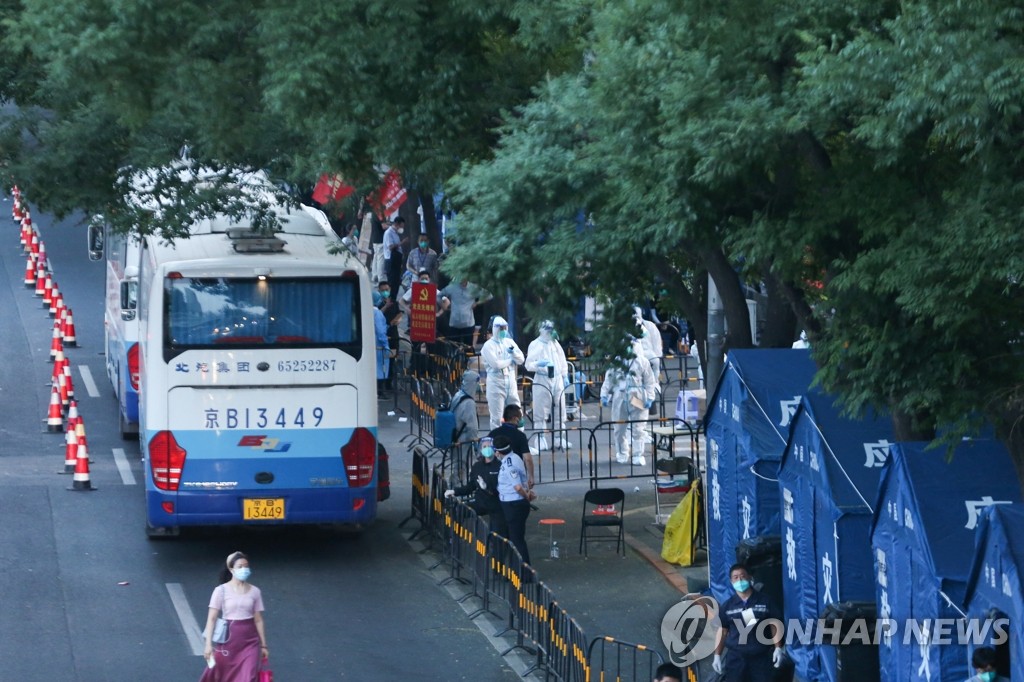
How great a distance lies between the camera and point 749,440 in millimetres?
15234

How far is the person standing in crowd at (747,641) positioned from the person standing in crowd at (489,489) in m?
4.78

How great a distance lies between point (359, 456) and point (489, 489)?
58.0 inches

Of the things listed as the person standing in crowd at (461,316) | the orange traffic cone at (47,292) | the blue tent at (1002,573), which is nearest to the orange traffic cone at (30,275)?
the orange traffic cone at (47,292)

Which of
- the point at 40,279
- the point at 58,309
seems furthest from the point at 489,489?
the point at 40,279

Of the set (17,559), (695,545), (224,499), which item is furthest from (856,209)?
(17,559)

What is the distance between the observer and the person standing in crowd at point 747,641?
41.0 ft

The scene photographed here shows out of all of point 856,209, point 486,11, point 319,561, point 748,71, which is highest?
point 486,11

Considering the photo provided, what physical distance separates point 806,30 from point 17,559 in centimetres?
1048

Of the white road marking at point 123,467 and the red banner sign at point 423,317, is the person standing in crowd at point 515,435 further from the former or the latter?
the red banner sign at point 423,317

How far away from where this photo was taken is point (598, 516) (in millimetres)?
18484

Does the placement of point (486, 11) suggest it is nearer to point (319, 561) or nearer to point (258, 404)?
point (258, 404)

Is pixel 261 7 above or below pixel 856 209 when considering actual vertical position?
above

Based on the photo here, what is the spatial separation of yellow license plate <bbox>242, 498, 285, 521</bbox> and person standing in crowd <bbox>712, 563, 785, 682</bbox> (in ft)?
20.4

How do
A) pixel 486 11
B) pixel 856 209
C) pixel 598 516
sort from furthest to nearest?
pixel 598 516, pixel 486 11, pixel 856 209
